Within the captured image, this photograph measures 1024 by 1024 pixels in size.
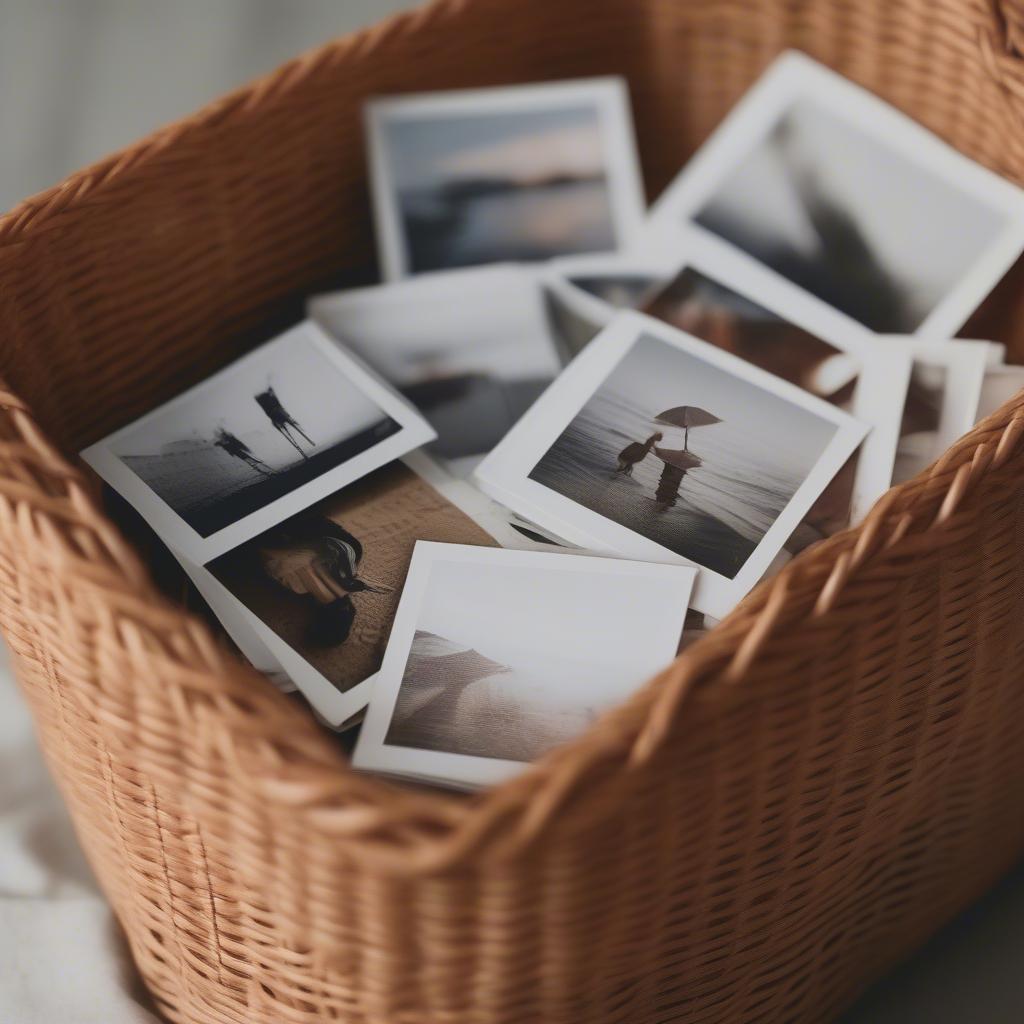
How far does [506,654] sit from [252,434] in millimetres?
262

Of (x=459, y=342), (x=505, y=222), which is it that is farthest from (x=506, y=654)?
(x=505, y=222)

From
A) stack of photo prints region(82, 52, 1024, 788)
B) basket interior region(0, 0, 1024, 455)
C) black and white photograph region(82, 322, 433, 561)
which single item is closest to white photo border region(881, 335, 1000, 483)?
stack of photo prints region(82, 52, 1024, 788)

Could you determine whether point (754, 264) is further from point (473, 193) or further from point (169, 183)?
point (169, 183)

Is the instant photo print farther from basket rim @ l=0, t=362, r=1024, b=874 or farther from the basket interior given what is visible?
the basket interior

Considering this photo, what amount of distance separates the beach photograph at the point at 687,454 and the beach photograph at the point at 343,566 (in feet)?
0.29

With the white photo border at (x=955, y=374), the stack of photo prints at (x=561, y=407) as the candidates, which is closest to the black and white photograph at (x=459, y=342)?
the stack of photo prints at (x=561, y=407)

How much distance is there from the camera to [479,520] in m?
0.81

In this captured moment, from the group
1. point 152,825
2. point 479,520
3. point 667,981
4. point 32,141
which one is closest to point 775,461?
point 479,520

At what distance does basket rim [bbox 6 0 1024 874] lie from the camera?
0.51 m

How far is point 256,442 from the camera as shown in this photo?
0.83 m

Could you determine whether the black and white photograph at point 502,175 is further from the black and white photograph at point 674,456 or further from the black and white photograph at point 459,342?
the black and white photograph at point 674,456

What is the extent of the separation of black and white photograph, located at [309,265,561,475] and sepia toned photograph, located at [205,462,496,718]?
9cm

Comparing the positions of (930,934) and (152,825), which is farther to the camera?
(930,934)

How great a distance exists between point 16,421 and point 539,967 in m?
0.42
